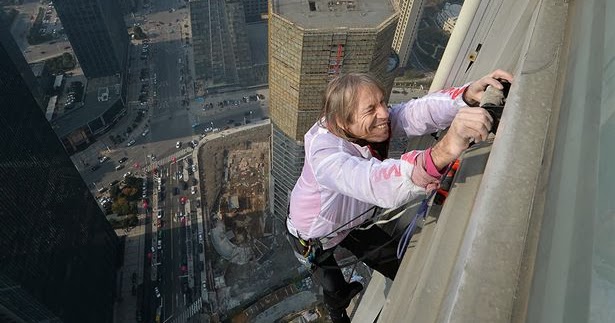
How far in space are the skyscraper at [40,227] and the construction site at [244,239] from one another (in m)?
9.13

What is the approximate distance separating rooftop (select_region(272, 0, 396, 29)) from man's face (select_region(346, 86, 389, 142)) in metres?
19.9

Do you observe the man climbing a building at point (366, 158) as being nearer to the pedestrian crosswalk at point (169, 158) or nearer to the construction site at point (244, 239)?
the construction site at point (244, 239)

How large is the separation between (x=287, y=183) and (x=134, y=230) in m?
15.3

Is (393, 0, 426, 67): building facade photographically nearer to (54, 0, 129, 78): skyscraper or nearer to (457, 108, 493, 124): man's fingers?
(54, 0, 129, 78): skyscraper

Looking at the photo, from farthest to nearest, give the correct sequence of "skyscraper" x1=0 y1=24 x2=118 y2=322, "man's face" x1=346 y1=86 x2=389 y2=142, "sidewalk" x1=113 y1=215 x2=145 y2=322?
"sidewalk" x1=113 y1=215 x2=145 y2=322 → "skyscraper" x1=0 y1=24 x2=118 y2=322 → "man's face" x1=346 y1=86 x2=389 y2=142

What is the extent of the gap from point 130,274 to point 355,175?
3720 centimetres

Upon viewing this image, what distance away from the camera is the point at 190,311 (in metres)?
33.2

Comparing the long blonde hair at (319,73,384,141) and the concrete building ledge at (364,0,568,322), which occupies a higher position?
the concrete building ledge at (364,0,568,322)

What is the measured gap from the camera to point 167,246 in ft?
122

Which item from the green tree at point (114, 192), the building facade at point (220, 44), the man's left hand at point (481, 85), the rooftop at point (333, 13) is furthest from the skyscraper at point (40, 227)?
the building facade at point (220, 44)

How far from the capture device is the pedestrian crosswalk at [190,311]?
32.9 meters

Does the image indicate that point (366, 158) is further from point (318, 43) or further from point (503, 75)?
point (318, 43)

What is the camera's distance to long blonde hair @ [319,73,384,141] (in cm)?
464

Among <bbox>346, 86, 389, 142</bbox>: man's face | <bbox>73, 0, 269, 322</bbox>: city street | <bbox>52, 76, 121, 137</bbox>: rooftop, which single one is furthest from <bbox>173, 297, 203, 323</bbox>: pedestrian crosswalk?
<bbox>346, 86, 389, 142</bbox>: man's face
